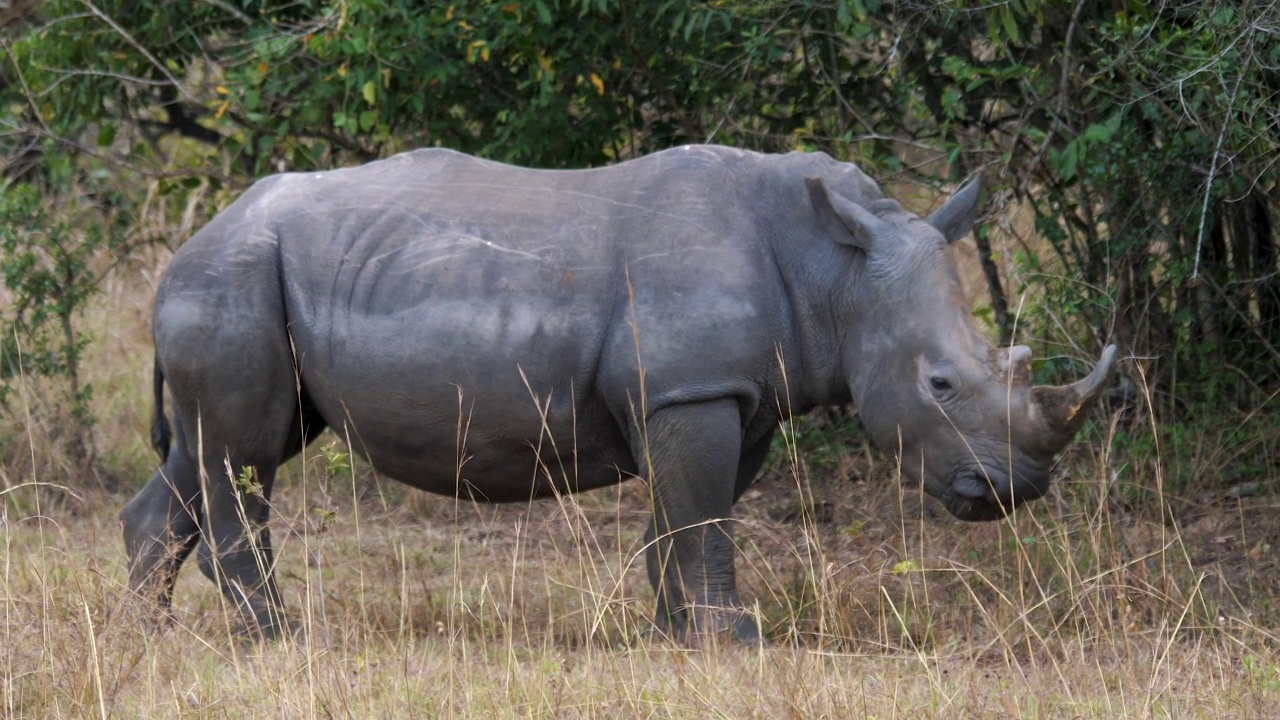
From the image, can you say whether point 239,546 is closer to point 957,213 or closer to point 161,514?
point 161,514

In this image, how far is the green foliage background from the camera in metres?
6.48

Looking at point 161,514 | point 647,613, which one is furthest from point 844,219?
point 161,514

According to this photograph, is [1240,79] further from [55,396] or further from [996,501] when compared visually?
[55,396]

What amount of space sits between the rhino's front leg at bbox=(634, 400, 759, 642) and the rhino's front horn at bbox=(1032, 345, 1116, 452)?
1.00m

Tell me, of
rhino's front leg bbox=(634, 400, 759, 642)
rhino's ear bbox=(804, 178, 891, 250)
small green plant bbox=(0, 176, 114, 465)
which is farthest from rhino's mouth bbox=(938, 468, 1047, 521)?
small green plant bbox=(0, 176, 114, 465)

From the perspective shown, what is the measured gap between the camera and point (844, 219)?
224 inches

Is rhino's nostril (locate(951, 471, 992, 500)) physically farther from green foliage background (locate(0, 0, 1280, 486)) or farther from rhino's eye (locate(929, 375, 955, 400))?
green foliage background (locate(0, 0, 1280, 486))

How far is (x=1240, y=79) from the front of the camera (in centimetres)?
567

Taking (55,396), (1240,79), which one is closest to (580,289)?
(1240,79)

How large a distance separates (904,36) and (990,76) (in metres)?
0.40

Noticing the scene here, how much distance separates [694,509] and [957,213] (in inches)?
55.7

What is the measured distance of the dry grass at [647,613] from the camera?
458cm

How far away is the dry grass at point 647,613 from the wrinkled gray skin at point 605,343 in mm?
240

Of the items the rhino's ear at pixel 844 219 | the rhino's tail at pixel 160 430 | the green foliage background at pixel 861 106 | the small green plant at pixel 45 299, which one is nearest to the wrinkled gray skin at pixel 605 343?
the rhino's ear at pixel 844 219
